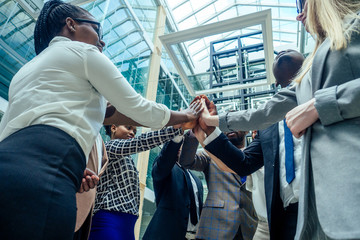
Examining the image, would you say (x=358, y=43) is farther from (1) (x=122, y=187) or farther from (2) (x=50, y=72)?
(1) (x=122, y=187)

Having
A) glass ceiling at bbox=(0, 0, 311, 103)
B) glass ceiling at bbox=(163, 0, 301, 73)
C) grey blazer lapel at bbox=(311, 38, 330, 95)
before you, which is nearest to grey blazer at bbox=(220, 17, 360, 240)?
grey blazer lapel at bbox=(311, 38, 330, 95)

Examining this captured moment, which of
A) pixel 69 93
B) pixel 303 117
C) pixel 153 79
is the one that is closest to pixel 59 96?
pixel 69 93

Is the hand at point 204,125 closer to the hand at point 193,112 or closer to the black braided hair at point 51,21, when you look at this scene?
the hand at point 193,112

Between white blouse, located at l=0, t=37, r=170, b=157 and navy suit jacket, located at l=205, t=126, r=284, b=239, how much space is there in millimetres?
768

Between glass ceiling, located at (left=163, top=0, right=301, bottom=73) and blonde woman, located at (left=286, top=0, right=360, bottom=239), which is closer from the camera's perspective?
blonde woman, located at (left=286, top=0, right=360, bottom=239)

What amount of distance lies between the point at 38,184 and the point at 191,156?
5.84 ft

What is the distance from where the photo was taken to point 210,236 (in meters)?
2.06

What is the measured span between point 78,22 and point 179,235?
182 centimetres

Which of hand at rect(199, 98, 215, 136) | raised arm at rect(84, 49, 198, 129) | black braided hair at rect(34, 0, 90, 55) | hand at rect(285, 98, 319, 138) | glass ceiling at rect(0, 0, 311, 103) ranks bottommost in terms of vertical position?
hand at rect(285, 98, 319, 138)

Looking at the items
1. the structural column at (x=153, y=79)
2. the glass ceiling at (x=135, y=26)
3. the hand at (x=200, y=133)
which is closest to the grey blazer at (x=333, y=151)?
the hand at (x=200, y=133)

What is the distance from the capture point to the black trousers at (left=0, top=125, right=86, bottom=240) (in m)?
0.71

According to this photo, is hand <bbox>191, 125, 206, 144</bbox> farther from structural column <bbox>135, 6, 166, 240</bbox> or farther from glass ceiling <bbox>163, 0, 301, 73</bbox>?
glass ceiling <bbox>163, 0, 301, 73</bbox>

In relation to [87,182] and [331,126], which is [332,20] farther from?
[87,182]

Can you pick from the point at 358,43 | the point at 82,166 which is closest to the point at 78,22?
the point at 82,166
